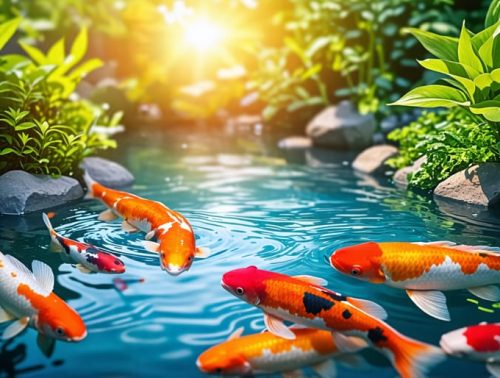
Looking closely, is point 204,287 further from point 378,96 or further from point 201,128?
point 201,128

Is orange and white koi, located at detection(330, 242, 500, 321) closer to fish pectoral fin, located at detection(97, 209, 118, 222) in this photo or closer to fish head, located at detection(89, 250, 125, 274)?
fish head, located at detection(89, 250, 125, 274)

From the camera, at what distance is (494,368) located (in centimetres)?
229

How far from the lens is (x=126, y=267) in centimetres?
347

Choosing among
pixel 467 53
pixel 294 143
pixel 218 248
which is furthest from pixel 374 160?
pixel 218 248

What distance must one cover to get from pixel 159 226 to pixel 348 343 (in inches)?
66.2

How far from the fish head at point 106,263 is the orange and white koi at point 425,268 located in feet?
3.99

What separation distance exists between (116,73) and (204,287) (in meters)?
12.4

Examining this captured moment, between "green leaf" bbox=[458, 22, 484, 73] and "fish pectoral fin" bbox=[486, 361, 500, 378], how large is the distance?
124 inches

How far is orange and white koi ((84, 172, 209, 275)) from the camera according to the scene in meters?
3.15

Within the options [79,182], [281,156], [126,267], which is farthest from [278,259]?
[281,156]

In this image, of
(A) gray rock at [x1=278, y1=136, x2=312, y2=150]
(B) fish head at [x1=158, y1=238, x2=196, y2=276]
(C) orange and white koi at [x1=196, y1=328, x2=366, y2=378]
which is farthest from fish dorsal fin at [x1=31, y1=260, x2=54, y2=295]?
(A) gray rock at [x1=278, y1=136, x2=312, y2=150]

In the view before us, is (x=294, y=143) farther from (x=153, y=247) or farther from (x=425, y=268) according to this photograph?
(x=425, y=268)

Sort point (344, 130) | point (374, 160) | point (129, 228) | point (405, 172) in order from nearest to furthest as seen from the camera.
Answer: point (129, 228)
point (405, 172)
point (374, 160)
point (344, 130)

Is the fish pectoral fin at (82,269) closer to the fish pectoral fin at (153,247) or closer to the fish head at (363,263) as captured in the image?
the fish pectoral fin at (153,247)
